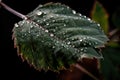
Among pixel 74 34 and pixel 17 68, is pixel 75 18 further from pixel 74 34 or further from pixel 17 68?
pixel 17 68

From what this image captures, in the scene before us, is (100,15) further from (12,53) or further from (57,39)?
(57,39)

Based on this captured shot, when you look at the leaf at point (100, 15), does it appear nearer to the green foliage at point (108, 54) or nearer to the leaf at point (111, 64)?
the green foliage at point (108, 54)

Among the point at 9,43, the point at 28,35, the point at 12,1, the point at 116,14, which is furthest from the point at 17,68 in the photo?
the point at 28,35

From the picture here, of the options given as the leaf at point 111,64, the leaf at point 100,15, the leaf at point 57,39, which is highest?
the leaf at point 100,15

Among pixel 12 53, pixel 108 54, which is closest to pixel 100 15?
pixel 108 54

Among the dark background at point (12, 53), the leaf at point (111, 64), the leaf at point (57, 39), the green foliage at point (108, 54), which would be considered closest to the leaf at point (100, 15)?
the green foliage at point (108, 54)

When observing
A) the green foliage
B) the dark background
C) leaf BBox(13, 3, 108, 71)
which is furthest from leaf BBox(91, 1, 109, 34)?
leaf BBox(13, 3, 108, 71)
